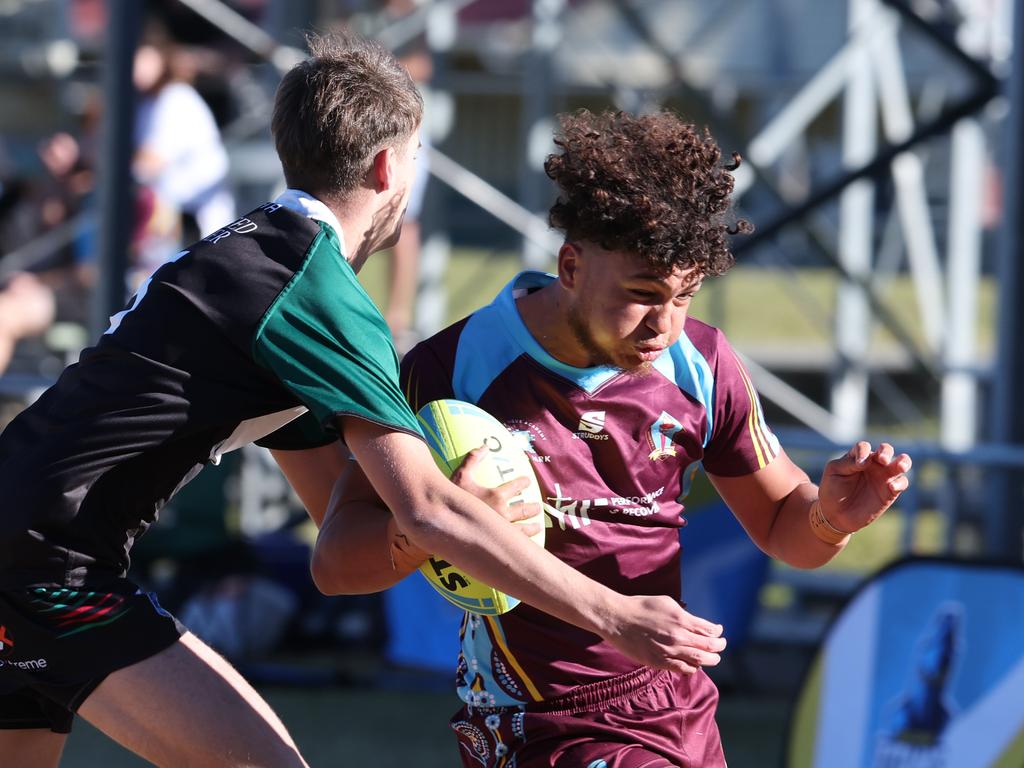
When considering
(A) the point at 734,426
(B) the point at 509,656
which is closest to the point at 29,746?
(B) the point at 509,656

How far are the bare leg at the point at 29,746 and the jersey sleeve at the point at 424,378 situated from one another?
1010mm

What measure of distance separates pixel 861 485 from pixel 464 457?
801mm

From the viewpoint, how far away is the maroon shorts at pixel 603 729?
2.86 m

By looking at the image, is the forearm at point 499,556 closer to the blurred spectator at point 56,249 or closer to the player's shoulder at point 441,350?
the player's shoulder at point 441,350

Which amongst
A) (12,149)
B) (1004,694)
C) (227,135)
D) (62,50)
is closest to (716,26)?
(227,135)

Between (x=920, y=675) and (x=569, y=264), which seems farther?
(x=920, y=675)

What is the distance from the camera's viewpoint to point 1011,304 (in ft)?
18.4

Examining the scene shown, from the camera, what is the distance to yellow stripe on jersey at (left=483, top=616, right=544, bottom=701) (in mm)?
2914

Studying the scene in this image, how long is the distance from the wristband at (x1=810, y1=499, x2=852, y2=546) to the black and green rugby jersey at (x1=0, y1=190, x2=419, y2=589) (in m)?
0.86

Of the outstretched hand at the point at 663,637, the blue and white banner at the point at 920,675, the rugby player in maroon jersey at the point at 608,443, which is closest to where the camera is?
the outstretched hand at the point at 663,637

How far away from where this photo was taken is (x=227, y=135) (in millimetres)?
8883

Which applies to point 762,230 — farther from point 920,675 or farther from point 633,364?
point 633,364

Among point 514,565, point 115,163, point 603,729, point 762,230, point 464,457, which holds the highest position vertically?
point 762,230

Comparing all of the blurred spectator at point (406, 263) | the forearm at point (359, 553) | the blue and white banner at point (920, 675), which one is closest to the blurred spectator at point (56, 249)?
the blurred spectator at point (406, 263)
